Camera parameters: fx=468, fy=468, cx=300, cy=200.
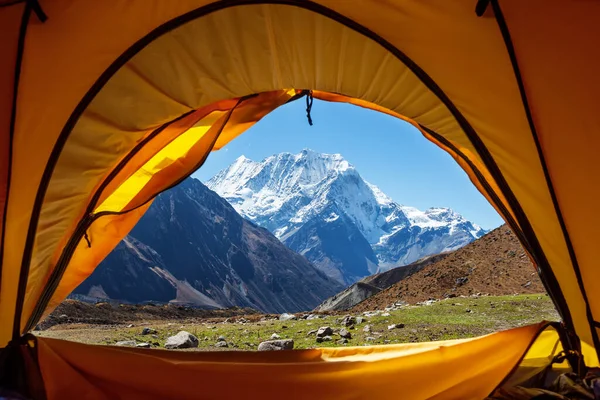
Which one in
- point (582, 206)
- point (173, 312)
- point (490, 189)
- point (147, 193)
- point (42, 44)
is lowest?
point (173, 312)

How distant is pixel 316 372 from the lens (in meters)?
4.39

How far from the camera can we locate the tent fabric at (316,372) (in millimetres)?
4137

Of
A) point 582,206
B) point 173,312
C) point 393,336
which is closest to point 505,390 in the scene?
point 582,206

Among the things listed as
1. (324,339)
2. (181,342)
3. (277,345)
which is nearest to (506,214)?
(277,345)

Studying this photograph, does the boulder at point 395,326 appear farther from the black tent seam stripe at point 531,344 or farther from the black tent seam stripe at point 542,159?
the black tent seam stripe at point 542,159

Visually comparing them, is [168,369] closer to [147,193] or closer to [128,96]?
[147,193]

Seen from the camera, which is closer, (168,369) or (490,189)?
(168,369)

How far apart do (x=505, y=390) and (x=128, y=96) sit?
412 cm

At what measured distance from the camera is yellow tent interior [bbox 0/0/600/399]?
11.9 feet

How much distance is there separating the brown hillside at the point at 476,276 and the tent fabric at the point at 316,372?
2225cm

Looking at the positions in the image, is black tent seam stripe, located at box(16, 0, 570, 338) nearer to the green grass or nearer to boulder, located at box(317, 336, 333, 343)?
the green grass

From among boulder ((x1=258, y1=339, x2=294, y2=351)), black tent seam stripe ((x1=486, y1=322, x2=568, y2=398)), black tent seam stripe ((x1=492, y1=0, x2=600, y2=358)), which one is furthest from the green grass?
black tent seam stripe ((x1=492, y1=0, x2=600, y2=358))

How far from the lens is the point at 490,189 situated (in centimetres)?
518

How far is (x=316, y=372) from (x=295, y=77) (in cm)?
293
